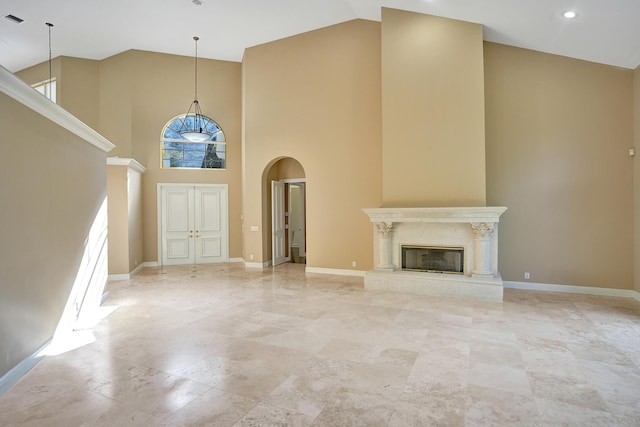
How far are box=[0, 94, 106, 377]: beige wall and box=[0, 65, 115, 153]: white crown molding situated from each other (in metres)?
0.06

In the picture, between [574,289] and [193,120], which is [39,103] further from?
[574,289]

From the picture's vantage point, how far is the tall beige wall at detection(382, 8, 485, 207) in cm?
584

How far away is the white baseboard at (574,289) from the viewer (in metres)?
5.50

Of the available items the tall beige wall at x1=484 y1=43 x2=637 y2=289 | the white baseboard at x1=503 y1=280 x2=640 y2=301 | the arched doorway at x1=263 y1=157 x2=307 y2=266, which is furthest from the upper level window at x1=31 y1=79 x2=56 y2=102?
the white baseboard at x1=503 y1=280 x2=640 y2=301

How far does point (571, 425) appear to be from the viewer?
2.29m

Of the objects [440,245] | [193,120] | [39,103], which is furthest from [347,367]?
[193,120]

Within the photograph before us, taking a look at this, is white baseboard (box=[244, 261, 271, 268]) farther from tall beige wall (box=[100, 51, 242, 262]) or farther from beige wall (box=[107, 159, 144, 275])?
beige wall (box=[107, 159, 144, 275])

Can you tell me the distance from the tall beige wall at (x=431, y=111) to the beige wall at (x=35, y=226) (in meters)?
4.83

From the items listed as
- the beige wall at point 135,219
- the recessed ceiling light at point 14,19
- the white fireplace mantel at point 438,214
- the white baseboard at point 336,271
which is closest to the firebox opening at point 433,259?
the white fireplace mantel at point 438,214

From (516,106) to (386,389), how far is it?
5.52 metres

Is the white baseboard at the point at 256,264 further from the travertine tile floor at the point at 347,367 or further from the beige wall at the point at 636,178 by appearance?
the beige wall at the point at 636,178

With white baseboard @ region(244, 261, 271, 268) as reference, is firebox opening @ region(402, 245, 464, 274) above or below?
above

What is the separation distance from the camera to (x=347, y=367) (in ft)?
10.4

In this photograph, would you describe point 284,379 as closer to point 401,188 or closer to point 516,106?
point 401,188
